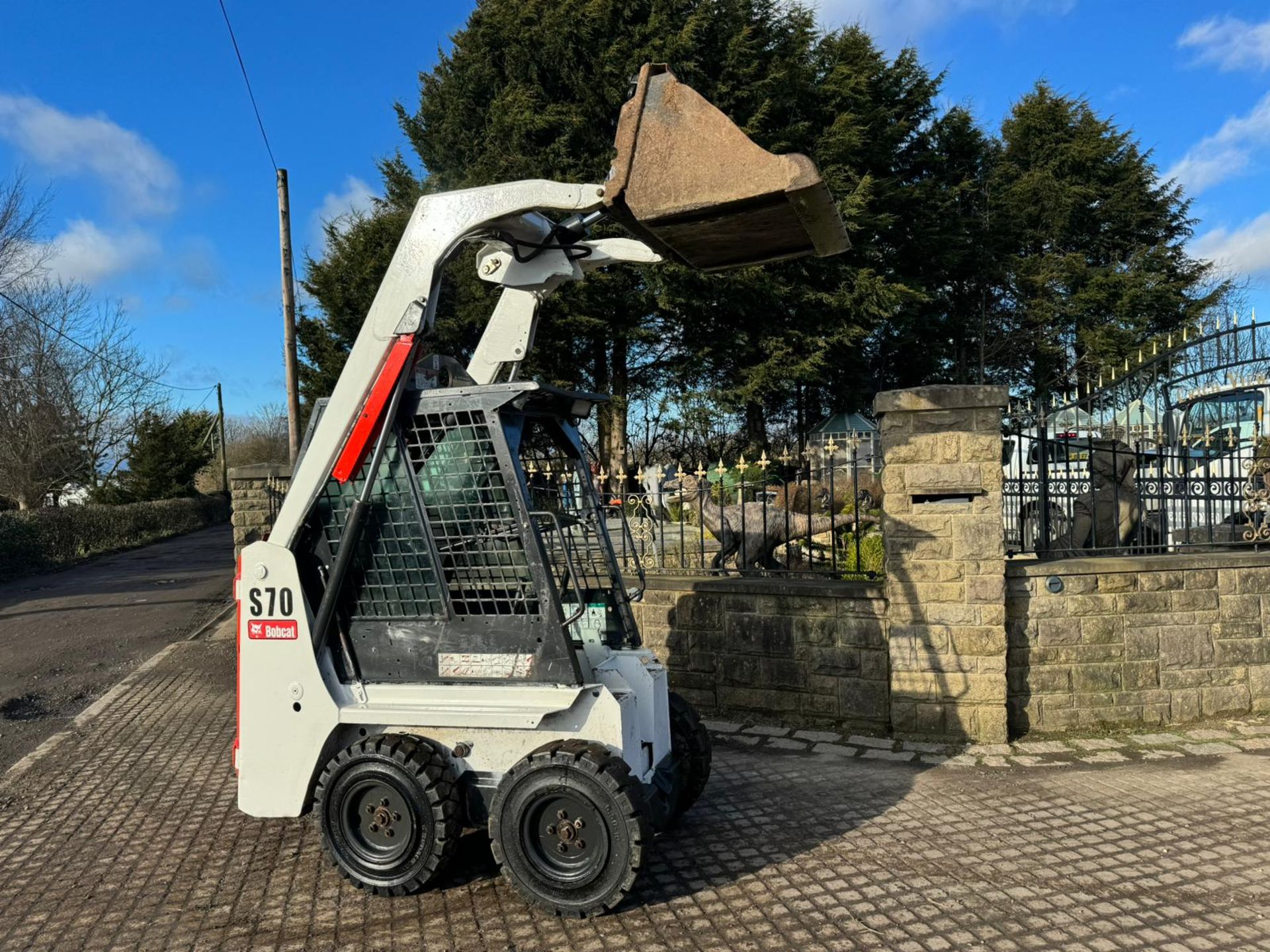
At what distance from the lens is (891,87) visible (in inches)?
1152

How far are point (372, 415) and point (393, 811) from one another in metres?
1.72

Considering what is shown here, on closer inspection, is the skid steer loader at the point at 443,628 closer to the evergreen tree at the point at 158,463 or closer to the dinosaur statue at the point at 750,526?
the dinosaur statue at the point at 750,526

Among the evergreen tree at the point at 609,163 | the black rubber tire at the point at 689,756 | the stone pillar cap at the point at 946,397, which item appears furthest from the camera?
the evergreen tree at the point at 609,163

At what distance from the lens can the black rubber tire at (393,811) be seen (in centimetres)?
368

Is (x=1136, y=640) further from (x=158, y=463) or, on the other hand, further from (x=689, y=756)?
(x=158, y=463)

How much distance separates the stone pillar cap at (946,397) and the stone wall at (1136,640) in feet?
4.01

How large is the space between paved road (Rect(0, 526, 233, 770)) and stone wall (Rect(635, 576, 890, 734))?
505 centimetres

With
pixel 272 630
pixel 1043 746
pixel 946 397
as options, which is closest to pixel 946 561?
pixel 946 397

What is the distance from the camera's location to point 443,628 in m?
3.86

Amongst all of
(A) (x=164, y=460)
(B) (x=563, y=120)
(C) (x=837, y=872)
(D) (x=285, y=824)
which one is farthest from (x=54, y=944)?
(A) (x=164, y=460)

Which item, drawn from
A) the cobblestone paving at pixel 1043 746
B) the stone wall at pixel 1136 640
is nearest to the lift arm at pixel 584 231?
the cobblestone paving at pixel 1043 746

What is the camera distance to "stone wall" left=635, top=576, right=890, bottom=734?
6.29m

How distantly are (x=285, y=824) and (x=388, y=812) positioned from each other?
55.5 inches

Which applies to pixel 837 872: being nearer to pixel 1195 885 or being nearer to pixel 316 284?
pixel 1195 885
